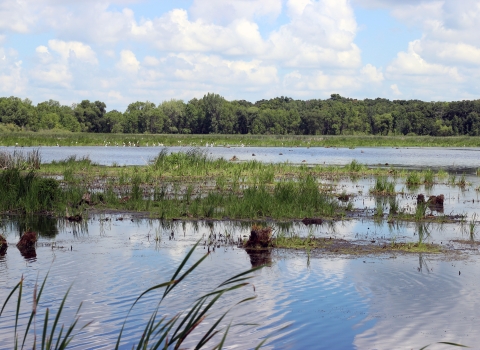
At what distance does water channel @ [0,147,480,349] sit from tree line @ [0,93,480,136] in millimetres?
124659

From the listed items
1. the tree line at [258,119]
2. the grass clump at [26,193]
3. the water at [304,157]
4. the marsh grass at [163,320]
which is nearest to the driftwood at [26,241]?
the marsh grass at [163,320]

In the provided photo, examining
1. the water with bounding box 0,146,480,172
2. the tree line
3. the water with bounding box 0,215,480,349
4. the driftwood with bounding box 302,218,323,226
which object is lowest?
the water with bounding box 0,215,480,349

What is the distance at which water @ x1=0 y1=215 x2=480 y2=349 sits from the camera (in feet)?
26.3

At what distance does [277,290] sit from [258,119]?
140m

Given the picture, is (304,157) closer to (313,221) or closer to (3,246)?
(313,221)

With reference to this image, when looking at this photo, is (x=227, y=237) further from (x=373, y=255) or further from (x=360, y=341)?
(x=360, y=341)

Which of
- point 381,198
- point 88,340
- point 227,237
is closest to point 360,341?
point 88,340

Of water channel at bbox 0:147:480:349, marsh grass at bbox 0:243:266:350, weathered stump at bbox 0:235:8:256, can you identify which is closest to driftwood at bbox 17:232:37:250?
water channel at bbox 0:147:480:349

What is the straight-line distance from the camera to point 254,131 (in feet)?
486

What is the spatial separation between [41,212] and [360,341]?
12621 mm

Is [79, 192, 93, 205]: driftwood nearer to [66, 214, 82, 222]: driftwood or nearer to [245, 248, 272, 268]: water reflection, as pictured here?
[66, 214, 82, 222]: driftwood

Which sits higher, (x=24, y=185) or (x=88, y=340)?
(x=24, y=185)

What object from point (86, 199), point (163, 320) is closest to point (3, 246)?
point (86, 199)

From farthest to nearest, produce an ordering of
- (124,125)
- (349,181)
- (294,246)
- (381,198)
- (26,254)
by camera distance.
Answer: (124,125) < (349,181) < (381,198) < (294,246) < (26,254)
